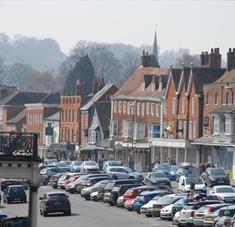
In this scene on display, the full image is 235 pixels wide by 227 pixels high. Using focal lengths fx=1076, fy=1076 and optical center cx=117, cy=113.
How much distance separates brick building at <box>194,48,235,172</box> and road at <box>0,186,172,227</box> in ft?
90.5

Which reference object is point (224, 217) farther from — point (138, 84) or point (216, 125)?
point (138, 84)

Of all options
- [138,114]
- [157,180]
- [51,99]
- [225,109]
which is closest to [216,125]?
[225,109]

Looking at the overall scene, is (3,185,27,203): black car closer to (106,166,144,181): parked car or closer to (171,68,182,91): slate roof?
(106,166,144,181): parked car

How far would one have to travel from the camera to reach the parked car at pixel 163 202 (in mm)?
55156

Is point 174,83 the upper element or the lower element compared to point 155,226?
upper

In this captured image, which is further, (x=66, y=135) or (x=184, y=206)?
(x=66, y=135)

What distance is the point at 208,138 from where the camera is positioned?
9856 cm

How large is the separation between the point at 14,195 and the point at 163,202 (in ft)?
53.3

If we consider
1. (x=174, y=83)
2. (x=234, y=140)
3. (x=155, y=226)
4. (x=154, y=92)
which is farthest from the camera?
(x=154, y=92)

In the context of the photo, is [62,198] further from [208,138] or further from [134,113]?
[134,113]

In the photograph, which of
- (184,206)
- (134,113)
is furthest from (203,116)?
(184,206)

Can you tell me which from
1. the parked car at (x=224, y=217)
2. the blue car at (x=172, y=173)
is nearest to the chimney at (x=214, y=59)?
the blue car at (x=172, y=173)

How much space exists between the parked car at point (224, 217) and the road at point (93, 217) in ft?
21.9

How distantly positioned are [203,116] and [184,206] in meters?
51.1
